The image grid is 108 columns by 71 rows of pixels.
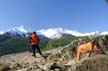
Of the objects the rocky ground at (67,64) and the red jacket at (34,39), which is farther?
the red jacket at (34,39)

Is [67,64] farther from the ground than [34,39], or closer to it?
closer to it

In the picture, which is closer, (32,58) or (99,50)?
(99,50)

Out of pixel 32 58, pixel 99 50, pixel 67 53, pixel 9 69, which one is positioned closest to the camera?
pixel 99 50

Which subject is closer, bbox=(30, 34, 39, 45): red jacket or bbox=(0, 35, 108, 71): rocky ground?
bbox=(0, 35, 108, 71): rocky ground

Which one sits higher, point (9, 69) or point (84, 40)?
point (84, 40)

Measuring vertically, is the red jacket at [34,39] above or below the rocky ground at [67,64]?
above

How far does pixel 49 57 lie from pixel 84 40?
4.80 meters

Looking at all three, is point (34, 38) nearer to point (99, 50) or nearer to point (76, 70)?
point (99, 50)

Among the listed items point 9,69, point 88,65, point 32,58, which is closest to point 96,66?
point 88,65

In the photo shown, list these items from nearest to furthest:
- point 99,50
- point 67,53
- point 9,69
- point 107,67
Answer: point 107,67 < point 99,50 < point 9,69 < point 67,53

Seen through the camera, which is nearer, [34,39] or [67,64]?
[67,64]

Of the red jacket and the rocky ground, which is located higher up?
the red jacket

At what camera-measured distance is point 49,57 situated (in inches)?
1497

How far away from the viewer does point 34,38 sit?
1492 inches
